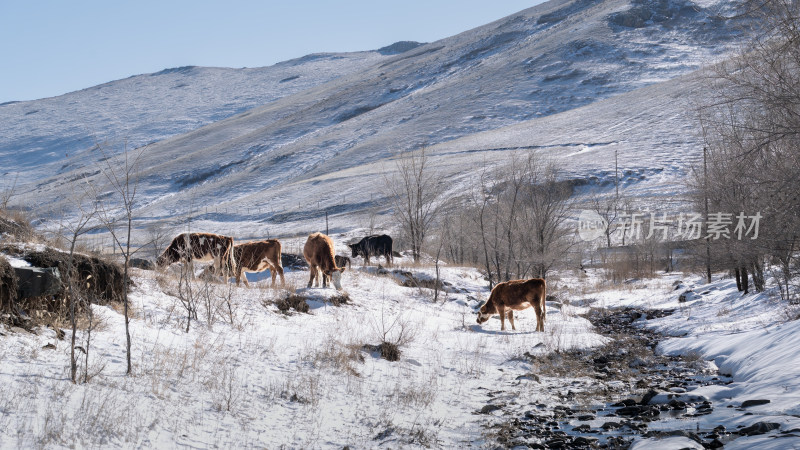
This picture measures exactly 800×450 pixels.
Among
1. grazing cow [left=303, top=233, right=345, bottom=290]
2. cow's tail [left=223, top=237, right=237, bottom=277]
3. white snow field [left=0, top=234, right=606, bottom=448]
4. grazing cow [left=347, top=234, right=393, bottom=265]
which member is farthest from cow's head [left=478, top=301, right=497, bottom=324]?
grazing cow [left=347, top=234, right=393, bottom=265]

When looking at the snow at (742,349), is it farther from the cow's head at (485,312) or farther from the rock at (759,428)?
the cow's head at (485,312)

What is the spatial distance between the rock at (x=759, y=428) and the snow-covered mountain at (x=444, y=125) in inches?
2143

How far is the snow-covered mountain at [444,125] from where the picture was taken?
255ft

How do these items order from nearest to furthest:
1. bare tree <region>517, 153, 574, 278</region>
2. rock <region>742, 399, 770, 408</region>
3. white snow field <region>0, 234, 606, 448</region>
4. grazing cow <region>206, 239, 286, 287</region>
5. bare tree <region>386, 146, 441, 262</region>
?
1. white snow field <region>0, 234, 606, 448</region>
2. rock <region>742, 399, 770, 408</region>
3. grazing cow <region>206, 239, 286, 287</region>
4. bare tree <region>517, 153, 574, 278</region>
5. bare tree <region>386, 146, 441, 262</region>

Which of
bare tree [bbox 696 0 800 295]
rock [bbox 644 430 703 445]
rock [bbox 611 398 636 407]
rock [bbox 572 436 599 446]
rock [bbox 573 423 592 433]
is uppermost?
bare tree [bbox 696 0 800 295]

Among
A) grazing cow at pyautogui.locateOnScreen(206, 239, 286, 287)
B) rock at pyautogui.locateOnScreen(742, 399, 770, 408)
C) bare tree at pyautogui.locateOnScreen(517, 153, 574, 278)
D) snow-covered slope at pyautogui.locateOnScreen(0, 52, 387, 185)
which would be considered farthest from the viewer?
snow-covered slope at pyautogui.locateOnScreen(0, 52, 387, 185)

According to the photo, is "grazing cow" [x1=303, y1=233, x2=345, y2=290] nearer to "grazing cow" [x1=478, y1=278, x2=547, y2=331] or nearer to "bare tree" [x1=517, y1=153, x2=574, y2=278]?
"grazing cow" [x1=478, y1=278, x2=547, y2=331]

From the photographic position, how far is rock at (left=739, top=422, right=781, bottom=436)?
699 centimetres

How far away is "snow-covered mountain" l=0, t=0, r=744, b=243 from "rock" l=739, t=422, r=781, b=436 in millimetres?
54444

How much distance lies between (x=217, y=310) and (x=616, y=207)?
175 ft

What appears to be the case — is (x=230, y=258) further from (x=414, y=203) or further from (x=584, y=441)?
(x=414, y=203)

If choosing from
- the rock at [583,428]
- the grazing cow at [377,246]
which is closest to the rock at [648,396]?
Result: the rock at [583,428]

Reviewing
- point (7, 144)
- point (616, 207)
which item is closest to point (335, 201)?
point (616, 207)

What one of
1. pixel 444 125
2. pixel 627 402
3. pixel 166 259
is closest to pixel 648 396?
pixel 627 402
